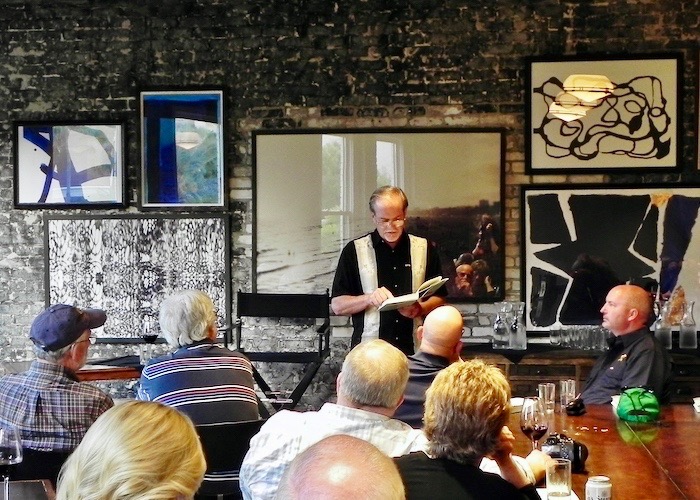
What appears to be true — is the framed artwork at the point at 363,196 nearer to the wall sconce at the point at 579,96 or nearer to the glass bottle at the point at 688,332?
the wall sconce at the point at 579,96

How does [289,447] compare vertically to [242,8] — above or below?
below

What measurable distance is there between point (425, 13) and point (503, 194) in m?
1.41

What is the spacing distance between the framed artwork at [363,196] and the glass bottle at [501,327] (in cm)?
12

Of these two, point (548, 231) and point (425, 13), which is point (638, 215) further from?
point (425, 13)

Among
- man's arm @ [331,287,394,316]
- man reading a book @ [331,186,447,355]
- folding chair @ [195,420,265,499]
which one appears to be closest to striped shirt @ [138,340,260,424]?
folding chair @ [195,420,265,499]

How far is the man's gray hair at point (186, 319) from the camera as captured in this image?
4.07 metres

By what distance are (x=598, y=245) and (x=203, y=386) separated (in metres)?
3.91

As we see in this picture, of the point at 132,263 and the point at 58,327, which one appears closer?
the point at 58,327

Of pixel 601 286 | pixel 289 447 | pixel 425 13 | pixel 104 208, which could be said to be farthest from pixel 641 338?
pixel 104 208

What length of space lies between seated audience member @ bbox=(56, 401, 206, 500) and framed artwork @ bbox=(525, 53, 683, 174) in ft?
18.0

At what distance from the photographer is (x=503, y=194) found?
6.97 m

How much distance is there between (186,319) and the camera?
4.06 metres

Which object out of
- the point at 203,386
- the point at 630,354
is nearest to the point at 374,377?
the point at 203,386

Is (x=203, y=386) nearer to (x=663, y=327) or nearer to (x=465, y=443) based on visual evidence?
(x=465, y=443)
